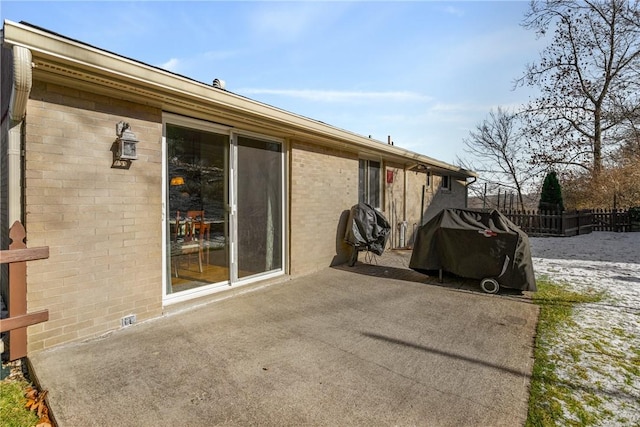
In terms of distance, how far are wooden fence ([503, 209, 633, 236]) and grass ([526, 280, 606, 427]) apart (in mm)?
11631

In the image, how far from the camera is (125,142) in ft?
11.6

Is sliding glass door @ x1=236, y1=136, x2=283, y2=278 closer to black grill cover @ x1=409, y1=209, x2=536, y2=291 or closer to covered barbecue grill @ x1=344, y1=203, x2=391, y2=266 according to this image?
covered barbecue grill @ x1=344, y1=203, x2=391, y2=266

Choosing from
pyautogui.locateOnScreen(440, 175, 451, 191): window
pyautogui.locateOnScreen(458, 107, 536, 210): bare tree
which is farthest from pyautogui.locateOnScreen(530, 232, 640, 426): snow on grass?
pyautogui.locateOnScreen(458, 107, 536, 210): bare tree

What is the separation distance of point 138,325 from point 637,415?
451 centimetres

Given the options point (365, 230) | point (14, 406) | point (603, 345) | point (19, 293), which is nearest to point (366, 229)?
point (365, 230)

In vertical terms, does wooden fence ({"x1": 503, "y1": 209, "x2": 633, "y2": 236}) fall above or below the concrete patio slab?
above

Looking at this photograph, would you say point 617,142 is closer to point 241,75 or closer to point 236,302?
point 241,75

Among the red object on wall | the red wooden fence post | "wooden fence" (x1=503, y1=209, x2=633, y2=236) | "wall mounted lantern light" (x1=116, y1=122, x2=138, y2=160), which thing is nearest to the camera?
the red wooden fence post

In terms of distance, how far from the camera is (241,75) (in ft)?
30.4

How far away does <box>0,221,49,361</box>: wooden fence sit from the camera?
2.78 m

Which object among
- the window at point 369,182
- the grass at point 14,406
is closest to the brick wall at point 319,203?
the window at point 369,182

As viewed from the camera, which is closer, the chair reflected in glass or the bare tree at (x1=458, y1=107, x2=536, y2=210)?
the chair reflected in glass

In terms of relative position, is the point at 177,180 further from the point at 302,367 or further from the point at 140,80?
the point at 302,367

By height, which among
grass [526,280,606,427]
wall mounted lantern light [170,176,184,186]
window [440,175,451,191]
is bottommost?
grass [526,280,606,427]
